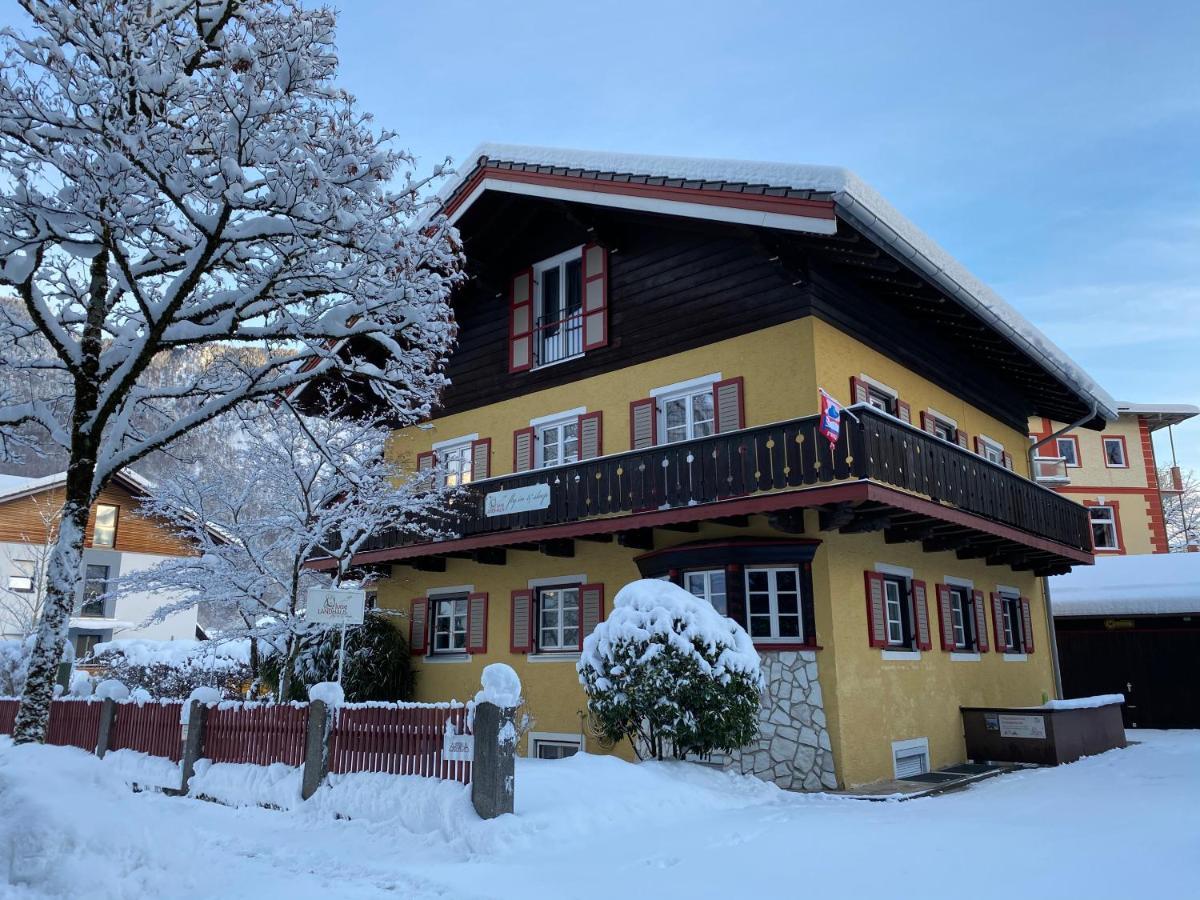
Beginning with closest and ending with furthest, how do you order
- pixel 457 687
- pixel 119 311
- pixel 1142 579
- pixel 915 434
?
pixel 119 311 < pixel 915 434 < pixel 457 687 < pixel 1142 579

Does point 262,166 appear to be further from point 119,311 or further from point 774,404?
point 774,404

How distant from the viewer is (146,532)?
123ft

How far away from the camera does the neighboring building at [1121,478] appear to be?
122 ft

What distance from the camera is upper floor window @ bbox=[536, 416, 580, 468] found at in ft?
56.0

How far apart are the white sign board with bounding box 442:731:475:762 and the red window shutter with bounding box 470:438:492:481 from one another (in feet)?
32.1

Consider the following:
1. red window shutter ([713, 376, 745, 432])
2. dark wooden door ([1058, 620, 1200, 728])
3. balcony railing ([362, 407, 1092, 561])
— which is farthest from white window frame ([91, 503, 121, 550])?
dark wooden door ([1058, 620, 1200, 728])

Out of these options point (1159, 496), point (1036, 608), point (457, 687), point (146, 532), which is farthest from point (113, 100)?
point (1159, 496)

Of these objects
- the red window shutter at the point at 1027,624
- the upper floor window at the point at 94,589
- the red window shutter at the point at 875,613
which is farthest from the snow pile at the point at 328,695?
the upper floor window at the point at 94,589

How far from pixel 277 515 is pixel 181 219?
829 centimetres

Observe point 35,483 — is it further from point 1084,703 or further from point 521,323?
point 1084,703

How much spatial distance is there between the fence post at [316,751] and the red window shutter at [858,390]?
891 cm

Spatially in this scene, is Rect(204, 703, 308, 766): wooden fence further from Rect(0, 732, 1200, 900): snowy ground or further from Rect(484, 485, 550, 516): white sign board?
Rect(484, 485, 550, 516): white sign board

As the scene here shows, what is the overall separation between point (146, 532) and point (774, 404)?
104ft

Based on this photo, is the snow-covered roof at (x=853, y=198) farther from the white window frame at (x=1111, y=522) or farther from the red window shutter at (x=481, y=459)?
the white window frame at (x=1111, y=522)
